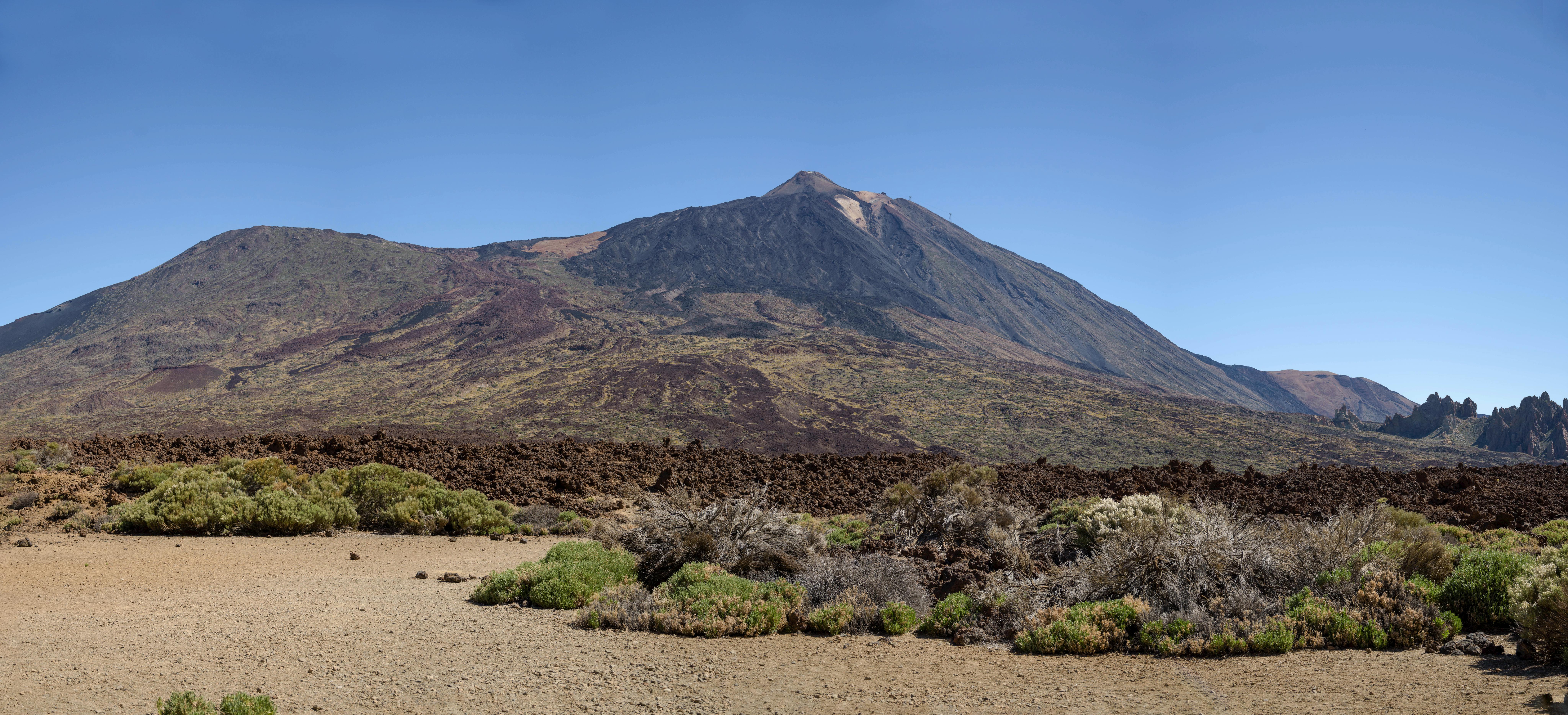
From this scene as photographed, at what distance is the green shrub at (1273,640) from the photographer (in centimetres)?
659

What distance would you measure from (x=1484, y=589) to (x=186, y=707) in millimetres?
9518

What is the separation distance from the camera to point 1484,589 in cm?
694

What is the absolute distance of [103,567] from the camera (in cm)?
1032

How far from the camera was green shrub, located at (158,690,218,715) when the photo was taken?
194 inches

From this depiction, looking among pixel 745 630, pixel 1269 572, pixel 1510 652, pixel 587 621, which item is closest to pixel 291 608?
pixel 587 621

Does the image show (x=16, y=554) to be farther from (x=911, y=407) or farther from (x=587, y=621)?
(x=911, y=407)

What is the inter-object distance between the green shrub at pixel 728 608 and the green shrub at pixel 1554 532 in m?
9.83

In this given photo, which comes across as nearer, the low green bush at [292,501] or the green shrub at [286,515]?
the low green bush at [292,501]

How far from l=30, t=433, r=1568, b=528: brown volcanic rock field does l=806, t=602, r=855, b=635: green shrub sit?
7807 mm

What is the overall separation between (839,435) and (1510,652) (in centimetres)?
5523


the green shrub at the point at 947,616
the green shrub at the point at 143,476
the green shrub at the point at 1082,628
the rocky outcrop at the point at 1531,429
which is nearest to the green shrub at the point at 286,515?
the green shrub at the point at 143,476

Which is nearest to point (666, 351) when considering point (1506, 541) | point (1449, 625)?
point (1506, 541)

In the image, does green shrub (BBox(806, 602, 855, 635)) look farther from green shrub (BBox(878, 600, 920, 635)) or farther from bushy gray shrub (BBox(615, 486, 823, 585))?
bushy gray shrub (BBox(615, 486, 823, 585))

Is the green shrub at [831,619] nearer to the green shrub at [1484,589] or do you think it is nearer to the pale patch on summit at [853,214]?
the green shrub at [1484,589]
